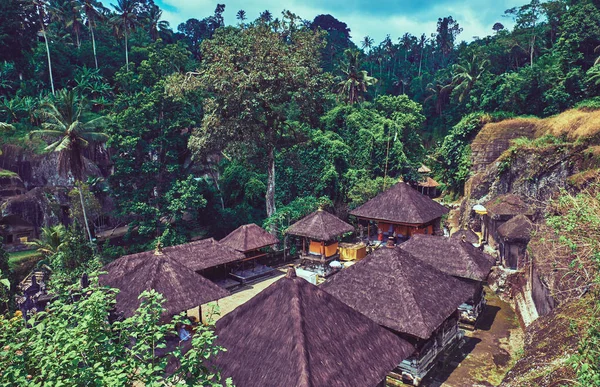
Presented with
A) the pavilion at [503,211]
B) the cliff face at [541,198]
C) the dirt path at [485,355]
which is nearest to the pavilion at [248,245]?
the dirt path at [485,355]

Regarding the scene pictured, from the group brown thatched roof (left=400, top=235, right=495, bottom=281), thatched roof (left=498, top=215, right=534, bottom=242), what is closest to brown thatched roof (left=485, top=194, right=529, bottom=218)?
thatched roof (left=498, top=215, right=534, bottom=242)

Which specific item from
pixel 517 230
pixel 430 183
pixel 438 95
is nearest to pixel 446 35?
pixel 438 95

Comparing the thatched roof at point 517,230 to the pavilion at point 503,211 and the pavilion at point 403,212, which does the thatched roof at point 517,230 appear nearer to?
the pavilion at point 503,211

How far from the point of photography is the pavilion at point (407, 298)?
10820 mm

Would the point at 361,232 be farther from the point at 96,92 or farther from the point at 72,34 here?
the point at 72,34

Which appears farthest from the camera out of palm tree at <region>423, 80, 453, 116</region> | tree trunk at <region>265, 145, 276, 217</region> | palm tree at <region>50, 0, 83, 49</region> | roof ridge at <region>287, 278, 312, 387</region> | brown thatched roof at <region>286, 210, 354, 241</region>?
palm tree at <region>423, 80, 453, 116</region>

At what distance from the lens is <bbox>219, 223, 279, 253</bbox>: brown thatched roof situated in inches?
830

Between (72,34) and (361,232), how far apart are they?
5277 cm

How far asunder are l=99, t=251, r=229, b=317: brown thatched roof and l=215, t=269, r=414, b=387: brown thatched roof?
16.6 feet

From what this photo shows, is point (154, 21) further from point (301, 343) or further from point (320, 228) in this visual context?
point (301, 343)

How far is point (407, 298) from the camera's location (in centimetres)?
1109

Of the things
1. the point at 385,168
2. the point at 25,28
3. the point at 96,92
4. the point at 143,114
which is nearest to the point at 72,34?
the point at 25,28

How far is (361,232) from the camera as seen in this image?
2598cm

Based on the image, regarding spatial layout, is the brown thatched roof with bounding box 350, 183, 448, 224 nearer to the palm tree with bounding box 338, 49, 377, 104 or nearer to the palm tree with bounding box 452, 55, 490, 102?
the palm tree with bounding box 338, 49, 377, 104
